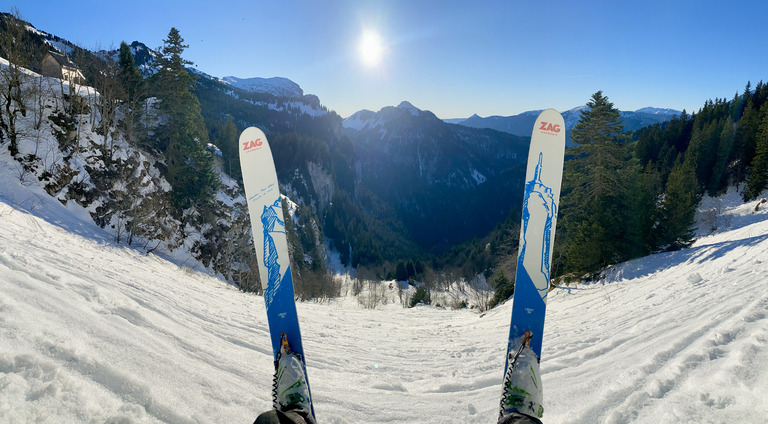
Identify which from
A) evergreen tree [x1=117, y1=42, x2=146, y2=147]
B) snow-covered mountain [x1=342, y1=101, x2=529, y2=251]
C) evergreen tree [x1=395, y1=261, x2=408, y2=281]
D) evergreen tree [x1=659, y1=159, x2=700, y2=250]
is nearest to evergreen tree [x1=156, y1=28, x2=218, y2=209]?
evergreen tree [x1=117, y1=42, x2=146, y2=147]

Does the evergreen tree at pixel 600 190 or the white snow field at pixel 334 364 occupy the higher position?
the evergreen tree at pixel 600 190

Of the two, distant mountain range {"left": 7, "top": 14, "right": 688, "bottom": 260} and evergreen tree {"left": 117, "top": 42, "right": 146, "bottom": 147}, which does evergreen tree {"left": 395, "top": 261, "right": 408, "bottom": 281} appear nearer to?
distant mountain range {"left": 7, "top": 14, "right": 688, "bottom": 260}

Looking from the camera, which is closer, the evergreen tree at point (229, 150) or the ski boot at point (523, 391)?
the ski boot at point (523, 391)

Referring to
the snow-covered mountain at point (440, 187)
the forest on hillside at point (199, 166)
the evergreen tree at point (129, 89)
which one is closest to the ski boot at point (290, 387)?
the forest on hillside at point (199, 166)

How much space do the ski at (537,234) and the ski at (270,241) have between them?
103 inches

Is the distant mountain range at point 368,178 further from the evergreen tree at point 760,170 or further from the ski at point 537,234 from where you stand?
the ski at point 537,234

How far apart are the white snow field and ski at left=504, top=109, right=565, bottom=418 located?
2.17 feet

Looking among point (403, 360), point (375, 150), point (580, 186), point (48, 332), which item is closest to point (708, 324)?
point (403, 360)

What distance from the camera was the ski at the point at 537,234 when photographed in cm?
381

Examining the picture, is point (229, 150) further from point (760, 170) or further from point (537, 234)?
point (760, 170)

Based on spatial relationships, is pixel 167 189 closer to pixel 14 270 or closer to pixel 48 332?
pixel 14 270

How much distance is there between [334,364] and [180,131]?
2856cm

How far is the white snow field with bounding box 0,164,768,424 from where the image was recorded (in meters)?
2.19

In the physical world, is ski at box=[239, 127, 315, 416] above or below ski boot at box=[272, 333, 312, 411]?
above
